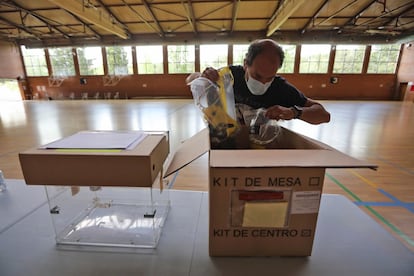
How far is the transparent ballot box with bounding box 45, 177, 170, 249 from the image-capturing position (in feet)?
3.12

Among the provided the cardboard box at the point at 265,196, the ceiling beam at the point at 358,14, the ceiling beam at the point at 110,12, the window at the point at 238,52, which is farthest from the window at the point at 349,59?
the cardboard box at the point at 265,196

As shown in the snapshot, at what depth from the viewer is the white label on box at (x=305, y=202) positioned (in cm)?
72

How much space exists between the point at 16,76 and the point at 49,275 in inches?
600

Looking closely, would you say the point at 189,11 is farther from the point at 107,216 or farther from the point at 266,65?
the point at 107,216

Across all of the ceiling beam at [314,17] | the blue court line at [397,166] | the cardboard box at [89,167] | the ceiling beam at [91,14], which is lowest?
the blue court line at [397,166]

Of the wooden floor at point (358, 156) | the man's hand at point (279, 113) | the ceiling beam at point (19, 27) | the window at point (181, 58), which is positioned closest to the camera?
the man's hand at point (279, 113)

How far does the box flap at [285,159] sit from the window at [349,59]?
12170 mm

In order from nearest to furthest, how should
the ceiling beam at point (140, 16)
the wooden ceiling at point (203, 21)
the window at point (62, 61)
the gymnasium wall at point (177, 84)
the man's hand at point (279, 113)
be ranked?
the man's hand at point (279, 113), the wooden ceiling at point (203, 21), the ceiling beam at point (140, 16), the gymnasium wall at point (177, 84), the window at point (62, 61)

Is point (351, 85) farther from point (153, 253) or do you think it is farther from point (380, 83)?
point (153, 253)

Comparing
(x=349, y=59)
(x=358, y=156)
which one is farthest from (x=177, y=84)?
(x=358, y=156)

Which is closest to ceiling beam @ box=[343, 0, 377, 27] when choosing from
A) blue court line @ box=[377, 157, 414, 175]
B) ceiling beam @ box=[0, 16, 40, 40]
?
blue court line @ box=[377, 157, 414, 175]

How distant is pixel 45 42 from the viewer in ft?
35.7

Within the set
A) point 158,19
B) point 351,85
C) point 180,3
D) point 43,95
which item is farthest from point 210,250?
point 43,95

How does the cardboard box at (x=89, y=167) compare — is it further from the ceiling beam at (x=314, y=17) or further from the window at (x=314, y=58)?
the window at (x=314, y=58)
